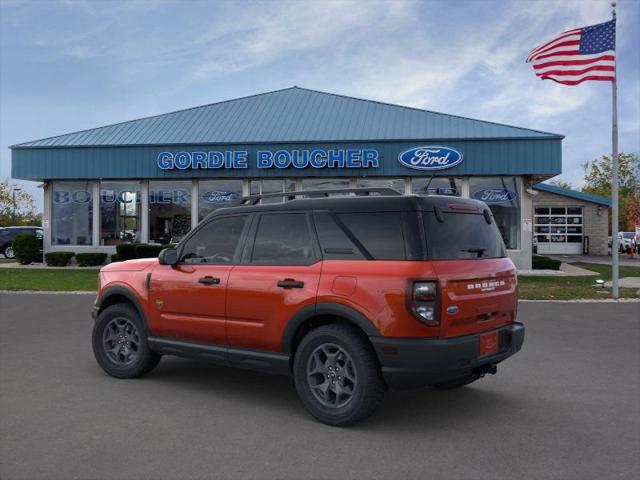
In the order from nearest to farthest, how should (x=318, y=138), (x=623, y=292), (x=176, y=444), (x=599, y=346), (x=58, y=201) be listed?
(x=176, y=444) < (x=599, y=346) < (x=623, y=292) < (x=318, y=138) < (x=58, y=201)

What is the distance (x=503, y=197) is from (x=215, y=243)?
62.3 feet

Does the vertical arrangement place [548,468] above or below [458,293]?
below

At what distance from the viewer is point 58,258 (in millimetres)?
24125

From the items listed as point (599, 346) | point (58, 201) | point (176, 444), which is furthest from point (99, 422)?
point (58, 201)

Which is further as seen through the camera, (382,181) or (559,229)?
(559,229)

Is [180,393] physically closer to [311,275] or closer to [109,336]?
Answer: [109,336]

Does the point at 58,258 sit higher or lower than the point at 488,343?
higher

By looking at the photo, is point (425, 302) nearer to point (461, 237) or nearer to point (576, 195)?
point (461, 237)

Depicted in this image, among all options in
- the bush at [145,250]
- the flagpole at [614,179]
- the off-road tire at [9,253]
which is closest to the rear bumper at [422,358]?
the flagpole at [614,179]

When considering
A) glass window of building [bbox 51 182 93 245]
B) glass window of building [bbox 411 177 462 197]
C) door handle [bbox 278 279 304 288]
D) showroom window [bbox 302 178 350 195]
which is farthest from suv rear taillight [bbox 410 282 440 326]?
glass window of building [bbox 51 182 93 245]

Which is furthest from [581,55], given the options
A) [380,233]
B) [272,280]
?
[272,280]

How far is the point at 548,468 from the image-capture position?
13.1 ft

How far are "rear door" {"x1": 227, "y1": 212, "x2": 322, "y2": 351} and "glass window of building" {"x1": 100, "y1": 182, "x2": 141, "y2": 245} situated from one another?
20.9 meters

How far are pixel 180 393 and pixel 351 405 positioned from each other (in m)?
1.99
